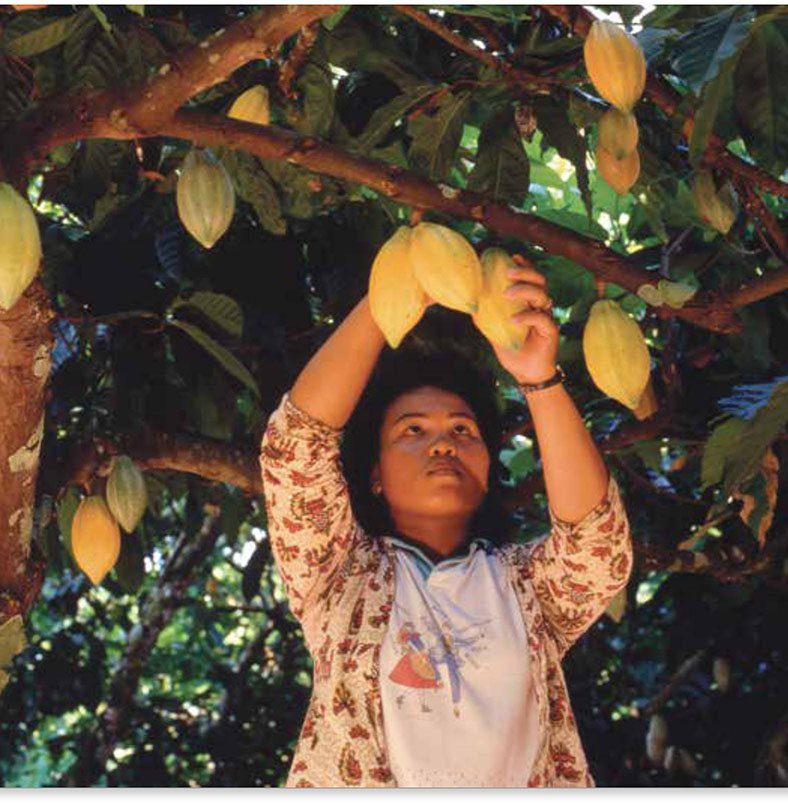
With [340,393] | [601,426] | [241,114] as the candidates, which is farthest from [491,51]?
[601,426]

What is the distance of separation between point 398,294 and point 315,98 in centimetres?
68

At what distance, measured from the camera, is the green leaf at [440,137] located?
2020 mm

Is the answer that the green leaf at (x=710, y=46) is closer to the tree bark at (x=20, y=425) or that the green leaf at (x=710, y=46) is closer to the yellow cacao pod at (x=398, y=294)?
the yellow cacao pod at (x=398, y=294)

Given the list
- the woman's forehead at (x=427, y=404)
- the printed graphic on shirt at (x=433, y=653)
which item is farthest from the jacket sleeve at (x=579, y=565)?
the woman's forehead at (x=427, y=404)

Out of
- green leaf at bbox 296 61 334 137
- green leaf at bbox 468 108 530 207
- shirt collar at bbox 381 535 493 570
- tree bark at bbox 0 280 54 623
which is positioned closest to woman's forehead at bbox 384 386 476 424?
shirt collar at bbox 381 535 493 570

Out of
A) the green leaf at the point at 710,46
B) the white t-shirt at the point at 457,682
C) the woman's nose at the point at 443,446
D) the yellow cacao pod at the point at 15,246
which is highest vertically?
the green leaf at the point at 710,46

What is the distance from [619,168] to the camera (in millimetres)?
1815

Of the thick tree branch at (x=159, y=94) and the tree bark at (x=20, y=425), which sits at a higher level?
the thick tree branch at (x=159, y=94)

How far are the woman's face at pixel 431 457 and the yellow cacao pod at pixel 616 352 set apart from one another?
0.40 m

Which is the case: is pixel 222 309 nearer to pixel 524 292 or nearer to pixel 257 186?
pixel 257 186

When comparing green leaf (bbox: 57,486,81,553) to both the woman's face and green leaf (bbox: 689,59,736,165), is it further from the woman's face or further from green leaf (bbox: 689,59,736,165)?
green leaf (bbox: 689,59,736,165)

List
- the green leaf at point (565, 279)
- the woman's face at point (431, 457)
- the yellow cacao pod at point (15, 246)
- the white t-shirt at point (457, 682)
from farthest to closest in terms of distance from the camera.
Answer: the green leaf at point (565, 279) < the woman's face at point (431, 457) < the white t-shirt at point (457, 682) < the yellow cacao pod at point (15, 246)

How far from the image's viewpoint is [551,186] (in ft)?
9.91

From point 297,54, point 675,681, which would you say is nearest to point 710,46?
point 297,54
